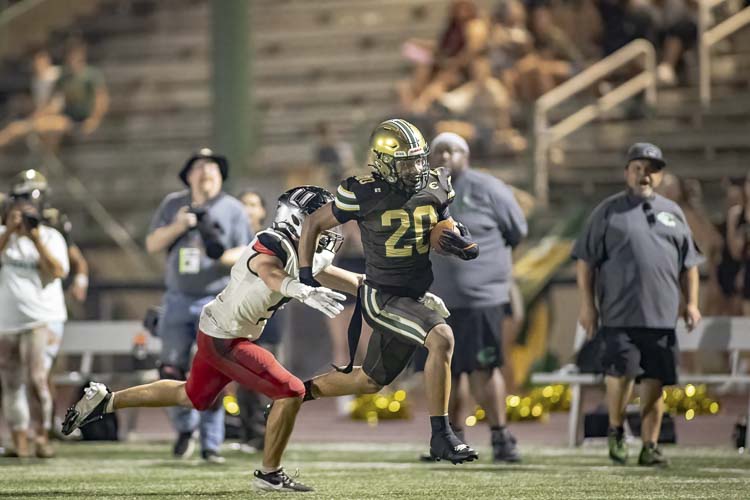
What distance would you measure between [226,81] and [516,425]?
7822 millimetres

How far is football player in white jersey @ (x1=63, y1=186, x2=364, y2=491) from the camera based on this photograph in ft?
29.7

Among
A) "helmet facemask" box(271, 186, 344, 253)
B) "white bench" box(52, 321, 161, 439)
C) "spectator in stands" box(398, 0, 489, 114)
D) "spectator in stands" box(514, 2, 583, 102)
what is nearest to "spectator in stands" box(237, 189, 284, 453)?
"white bench" box(52, 321, 161, 439)

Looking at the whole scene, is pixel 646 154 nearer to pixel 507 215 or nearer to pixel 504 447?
pixel 507 215

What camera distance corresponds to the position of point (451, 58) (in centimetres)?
2138

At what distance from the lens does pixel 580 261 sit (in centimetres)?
1137

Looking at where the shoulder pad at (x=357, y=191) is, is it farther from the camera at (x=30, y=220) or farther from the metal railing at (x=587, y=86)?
the metal railing at (x=587, y=86)

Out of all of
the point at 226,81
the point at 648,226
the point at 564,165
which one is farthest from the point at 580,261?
the point at 226,81

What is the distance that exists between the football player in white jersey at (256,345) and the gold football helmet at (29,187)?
2865mm

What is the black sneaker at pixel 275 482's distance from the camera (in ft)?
29.8

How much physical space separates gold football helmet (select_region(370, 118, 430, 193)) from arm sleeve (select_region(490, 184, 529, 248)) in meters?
2.33

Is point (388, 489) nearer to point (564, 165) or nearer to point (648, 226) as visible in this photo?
point (648, 226)

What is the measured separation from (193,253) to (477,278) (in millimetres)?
1937

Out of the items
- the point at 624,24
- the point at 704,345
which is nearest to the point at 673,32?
the point at 624,24

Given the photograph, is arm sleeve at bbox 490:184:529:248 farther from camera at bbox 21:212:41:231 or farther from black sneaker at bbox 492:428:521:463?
camera at bbox 21:212:41:231
